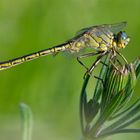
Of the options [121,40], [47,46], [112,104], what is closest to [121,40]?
[121,40]

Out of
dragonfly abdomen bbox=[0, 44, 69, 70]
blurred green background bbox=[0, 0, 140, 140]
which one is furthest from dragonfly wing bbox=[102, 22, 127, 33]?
blurred green background bbox=[0, 0, 140, 140]

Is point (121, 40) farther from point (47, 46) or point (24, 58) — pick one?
point (47, 46)

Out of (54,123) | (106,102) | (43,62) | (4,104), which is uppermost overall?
(43,62)

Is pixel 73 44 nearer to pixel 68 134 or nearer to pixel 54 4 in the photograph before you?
pixel 68 134

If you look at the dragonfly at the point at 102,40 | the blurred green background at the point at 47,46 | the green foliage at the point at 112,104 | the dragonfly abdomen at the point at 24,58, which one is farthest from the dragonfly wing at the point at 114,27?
the blurred green background at the point at 47,46

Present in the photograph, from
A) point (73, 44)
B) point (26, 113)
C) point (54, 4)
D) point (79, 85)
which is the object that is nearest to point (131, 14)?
point (54, 4)

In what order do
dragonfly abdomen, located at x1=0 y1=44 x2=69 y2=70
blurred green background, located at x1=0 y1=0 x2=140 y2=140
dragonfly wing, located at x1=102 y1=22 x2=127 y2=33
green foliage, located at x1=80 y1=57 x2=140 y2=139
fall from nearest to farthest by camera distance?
green foliage, located at x1=80 y1=57 x2=140 y2=139, dragonfly wing, located at x1=102 y1=22 x2=127 y2=33, dragonfly abdomen, located at x1=0 y1=44 x2=69 y2=70, blurred green background, located at x1=0 y1=0 x2=140 y2=140

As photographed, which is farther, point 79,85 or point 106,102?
point 79,85

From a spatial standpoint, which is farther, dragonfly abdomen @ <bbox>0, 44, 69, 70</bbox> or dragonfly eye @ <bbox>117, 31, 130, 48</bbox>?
dragonfly abdomen @ <bbox>0, 44, 69, 70</bbox>

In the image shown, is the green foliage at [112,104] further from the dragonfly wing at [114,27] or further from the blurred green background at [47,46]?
the blurred green background at [47,46]

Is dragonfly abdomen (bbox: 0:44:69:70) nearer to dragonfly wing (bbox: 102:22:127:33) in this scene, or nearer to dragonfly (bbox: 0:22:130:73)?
dragonfly (bbox: 0:22:130:73)
